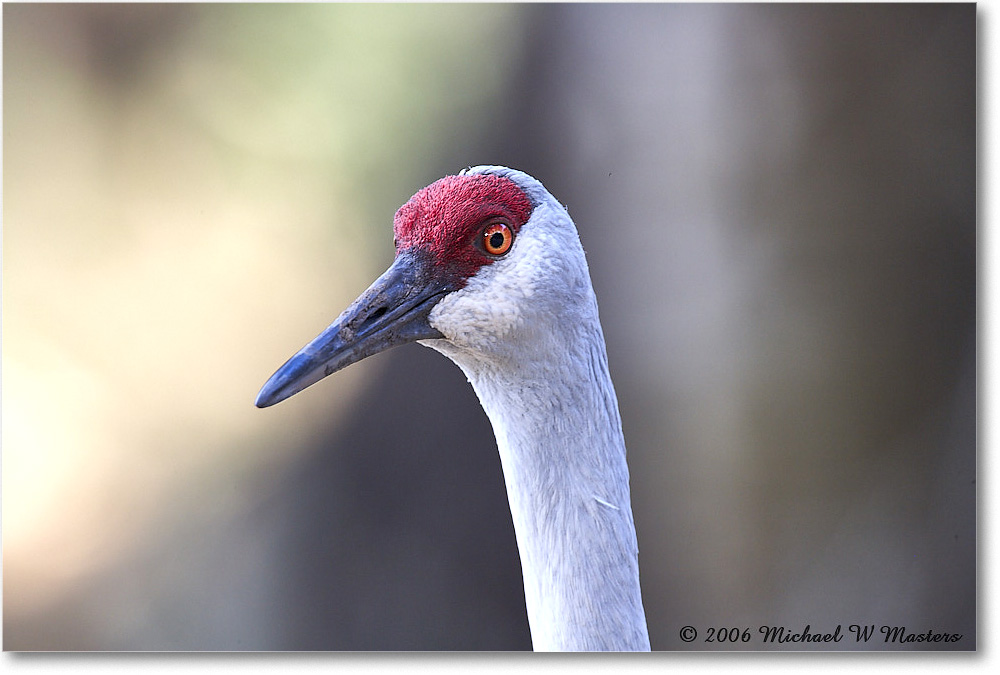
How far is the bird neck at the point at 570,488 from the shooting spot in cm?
142

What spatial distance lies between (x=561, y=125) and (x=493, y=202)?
24.9 inches

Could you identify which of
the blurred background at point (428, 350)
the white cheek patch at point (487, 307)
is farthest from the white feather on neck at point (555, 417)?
the blurred background at point (428, 350)

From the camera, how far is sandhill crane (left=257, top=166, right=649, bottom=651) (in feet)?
4.60

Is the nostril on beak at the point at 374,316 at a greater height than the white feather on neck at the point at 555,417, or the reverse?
the nostril on beak at the point at 374,316

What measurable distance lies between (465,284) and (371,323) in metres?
0.17

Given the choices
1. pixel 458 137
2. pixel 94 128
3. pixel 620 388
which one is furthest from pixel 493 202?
pixel 94 128

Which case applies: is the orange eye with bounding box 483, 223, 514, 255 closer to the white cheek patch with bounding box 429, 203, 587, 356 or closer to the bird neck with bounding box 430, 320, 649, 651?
the white cheek patch with bounding box 429, 203, 587, 356

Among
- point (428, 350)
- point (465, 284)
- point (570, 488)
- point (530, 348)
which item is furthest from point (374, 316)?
point (428, 350)

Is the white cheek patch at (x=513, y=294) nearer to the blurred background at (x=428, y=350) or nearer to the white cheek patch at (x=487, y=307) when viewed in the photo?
the white cheek patch at (x=487, y=307)

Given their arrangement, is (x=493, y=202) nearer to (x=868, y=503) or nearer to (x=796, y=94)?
(x=796, y=94)

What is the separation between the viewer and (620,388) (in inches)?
78.6

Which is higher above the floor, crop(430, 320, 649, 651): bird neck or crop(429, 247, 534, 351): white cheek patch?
crop(429, 247, 534, 351): white cheek patch

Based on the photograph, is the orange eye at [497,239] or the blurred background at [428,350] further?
the blurred background at [428,350]

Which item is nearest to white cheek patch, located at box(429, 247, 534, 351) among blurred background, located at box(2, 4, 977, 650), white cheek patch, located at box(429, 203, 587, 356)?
white cheek patch, located at box(429, 203, 587, 356)
